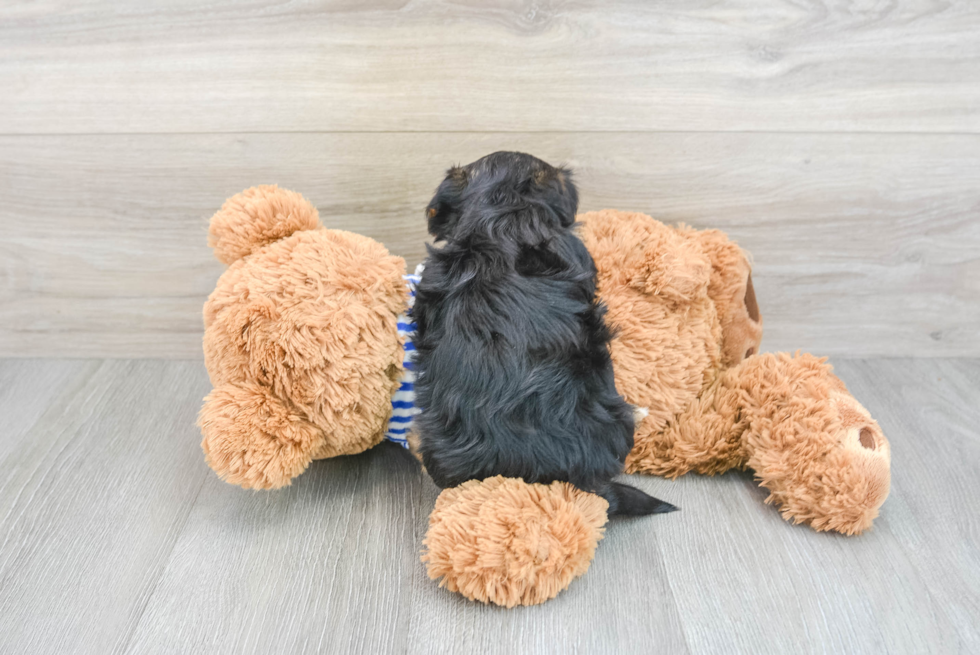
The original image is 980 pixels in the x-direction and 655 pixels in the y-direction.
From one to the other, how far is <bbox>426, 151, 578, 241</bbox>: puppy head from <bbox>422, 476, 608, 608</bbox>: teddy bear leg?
275mm

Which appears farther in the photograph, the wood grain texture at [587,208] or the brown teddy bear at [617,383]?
the wood grain texture at [587,208]

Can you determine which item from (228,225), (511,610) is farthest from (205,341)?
(511,610)

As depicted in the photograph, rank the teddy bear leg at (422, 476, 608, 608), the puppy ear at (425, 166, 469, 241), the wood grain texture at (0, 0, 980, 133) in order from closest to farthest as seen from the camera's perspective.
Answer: the teddy bear leg at (422, 476, 608, 608), the puppy ear at (425, 166, 469, 241), the wood grain texture at (0, 0, 980, 133)

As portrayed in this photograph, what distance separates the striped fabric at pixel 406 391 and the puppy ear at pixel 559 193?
0.18 m

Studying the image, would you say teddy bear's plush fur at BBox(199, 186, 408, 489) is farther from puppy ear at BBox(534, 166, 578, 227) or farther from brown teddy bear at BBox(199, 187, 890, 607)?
puppy ear at BBox(534, 166, 578, 227)

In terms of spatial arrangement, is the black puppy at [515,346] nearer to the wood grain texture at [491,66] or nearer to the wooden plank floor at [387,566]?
the wooden plank floor at [387,566]

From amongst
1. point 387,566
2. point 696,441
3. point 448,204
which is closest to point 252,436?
point 387,566

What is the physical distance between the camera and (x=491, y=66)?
0.95 m

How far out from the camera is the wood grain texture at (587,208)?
100cm

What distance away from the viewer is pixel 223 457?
0.72 m

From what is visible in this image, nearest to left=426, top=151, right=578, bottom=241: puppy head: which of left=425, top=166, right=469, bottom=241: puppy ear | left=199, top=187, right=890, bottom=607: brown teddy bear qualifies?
left=425, top=166, right=469, bottom=241: puppy ear

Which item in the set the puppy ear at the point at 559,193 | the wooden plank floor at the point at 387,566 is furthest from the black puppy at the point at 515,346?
the wooden plank floor at the point at 387,566

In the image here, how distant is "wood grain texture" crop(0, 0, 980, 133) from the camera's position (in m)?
0.93

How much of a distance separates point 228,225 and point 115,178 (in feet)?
1.14
